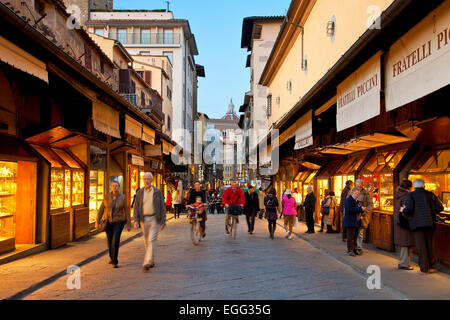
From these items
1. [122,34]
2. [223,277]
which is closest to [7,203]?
[223,277]

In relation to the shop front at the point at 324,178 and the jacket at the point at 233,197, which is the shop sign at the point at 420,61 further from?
the shop front at the point at 324,178

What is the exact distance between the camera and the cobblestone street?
6867 millimetres

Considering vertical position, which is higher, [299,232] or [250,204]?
[250,204]

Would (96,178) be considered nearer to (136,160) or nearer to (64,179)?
(64,179)

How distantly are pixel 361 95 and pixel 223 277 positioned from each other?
4.74 metres

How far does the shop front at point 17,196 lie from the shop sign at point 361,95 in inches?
311

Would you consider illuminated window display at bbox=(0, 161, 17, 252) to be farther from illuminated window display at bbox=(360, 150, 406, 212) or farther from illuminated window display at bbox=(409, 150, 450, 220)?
illuminated window display at bbox=(409, 150, 450, 220)

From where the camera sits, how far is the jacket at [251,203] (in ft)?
53.8

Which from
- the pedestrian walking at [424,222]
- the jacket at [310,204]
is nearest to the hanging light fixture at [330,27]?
the jacket at [310,204]

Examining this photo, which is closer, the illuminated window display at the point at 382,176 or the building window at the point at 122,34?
the illuminated window display at the point at 382,176

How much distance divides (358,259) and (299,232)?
669 centimetres

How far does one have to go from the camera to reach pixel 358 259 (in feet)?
33.3
